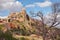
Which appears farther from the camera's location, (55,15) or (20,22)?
(20,22)

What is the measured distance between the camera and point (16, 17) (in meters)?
75.6

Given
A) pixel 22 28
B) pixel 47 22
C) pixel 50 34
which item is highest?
pixel 47 22

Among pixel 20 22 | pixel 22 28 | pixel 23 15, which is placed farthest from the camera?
pixel 23 15

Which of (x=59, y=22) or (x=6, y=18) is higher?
(x=59, y=22)

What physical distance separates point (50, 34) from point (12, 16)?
51.0 m

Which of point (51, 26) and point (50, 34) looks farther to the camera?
point (50, 34)

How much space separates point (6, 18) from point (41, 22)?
1968 inches

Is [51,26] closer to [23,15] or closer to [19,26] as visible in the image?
[19,26]

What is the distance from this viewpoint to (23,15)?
252 feet

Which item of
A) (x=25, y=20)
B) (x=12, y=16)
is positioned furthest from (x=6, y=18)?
Answer: (x=25, y=20)

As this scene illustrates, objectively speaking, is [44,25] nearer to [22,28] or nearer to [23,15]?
[22,28]

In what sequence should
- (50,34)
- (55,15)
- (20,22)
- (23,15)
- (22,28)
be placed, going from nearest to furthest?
(55,15)
(50,34)
(22,28)
(20,22)
(23,15)

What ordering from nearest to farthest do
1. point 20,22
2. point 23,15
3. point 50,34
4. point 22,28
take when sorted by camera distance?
point 50,34 → point 22,28 → point 20,22 → point 23,15

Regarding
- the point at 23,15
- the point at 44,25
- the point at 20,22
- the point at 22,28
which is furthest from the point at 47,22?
the point at 23,15
